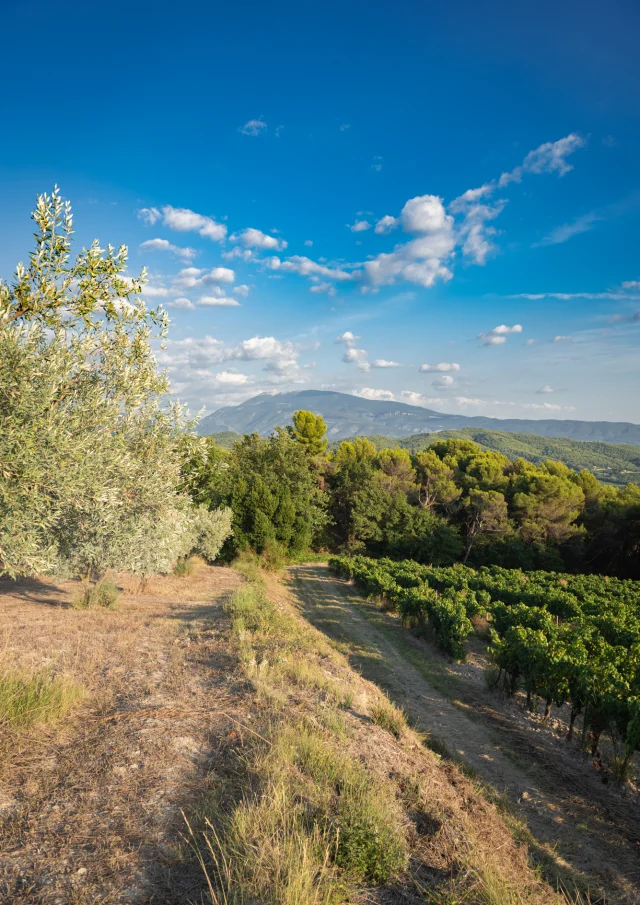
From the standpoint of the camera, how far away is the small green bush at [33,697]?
5809mm

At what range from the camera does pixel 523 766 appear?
9672 millimetres

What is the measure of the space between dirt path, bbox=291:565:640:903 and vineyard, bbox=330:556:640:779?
95 centimetres

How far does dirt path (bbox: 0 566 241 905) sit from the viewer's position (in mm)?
3854

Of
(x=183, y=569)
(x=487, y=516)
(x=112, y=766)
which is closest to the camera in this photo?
(x=112, y=766)

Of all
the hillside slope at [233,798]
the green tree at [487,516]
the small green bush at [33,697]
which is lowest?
the green tree at [487,516]

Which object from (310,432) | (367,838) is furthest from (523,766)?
(310,432)

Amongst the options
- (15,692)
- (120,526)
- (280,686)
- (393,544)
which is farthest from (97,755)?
(393,544)

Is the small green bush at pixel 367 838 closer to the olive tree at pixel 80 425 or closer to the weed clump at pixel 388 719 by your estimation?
the weed clump at pixel 388 719

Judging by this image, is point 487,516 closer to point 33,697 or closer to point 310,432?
point 310,432

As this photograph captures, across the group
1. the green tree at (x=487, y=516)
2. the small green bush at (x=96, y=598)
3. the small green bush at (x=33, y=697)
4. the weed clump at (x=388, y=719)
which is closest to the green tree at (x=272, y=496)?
the small green bush at (x=96, y=598)

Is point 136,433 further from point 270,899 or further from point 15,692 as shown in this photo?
point 270,899

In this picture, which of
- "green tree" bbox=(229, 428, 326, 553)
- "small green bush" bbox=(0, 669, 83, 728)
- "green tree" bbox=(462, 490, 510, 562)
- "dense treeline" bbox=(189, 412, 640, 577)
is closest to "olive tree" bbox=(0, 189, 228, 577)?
"small green bush" bbox=(0, 669, 83, 728)

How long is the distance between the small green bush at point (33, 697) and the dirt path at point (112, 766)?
0.22 metres

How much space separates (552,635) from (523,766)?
536 cm
